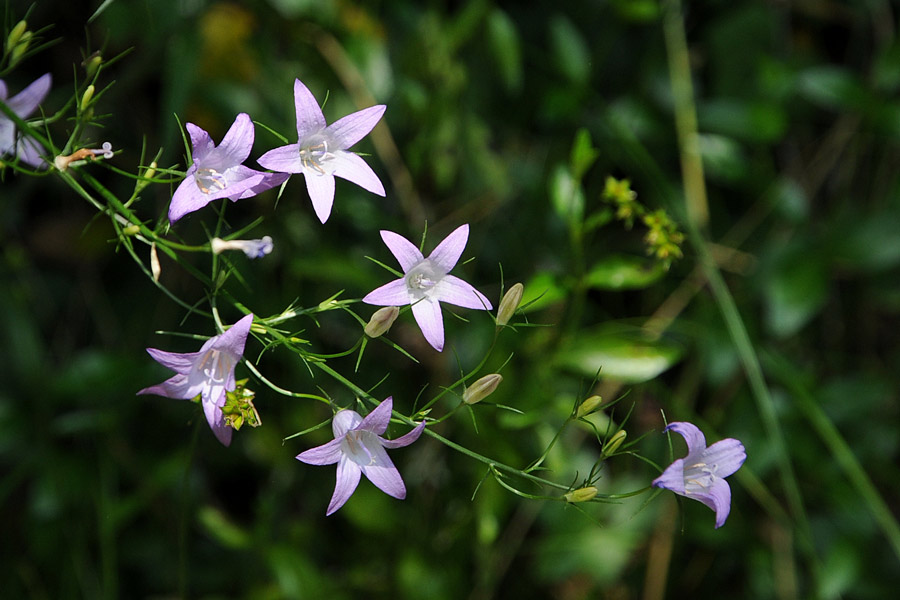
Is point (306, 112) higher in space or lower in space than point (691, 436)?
higher

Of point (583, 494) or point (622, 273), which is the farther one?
point (622, 273)

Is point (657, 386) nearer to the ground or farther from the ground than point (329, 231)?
nearer to the ground

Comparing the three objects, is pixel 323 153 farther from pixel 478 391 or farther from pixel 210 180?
pixel 478 391

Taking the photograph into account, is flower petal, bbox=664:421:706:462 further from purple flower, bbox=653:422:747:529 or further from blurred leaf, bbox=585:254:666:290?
blurred leaf, bbox=585:254:666:290

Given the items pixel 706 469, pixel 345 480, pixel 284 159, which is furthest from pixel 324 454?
pixel 706 469

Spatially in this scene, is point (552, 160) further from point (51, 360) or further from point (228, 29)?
point (51, 360)

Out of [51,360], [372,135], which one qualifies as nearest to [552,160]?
[372,135]

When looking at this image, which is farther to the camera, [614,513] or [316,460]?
[614,513]

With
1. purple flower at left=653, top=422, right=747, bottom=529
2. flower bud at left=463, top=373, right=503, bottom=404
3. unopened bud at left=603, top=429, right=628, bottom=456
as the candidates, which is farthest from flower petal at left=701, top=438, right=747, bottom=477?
flower bud at left=463, top=373, right=503, bottom=404
